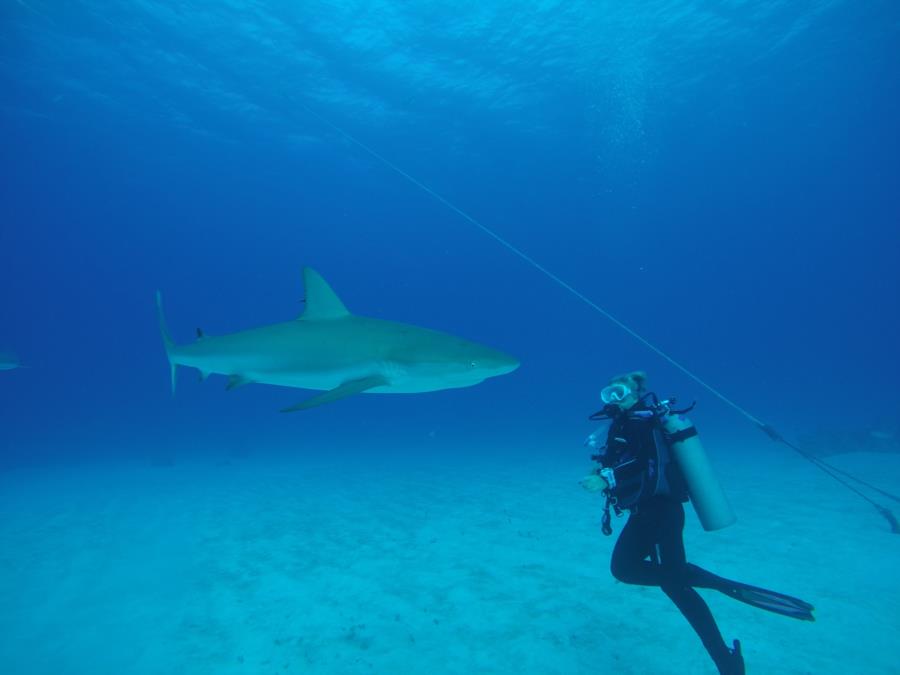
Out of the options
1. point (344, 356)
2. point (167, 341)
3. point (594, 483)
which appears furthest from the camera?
point (167, 341)

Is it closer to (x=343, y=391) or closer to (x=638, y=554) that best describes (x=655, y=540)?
(x=638, y=554)

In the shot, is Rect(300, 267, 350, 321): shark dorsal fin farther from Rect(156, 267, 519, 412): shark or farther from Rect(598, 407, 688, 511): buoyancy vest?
Rect(598, 407, 688, 511): buoyancy vest

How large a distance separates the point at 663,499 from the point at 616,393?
98 centimetres

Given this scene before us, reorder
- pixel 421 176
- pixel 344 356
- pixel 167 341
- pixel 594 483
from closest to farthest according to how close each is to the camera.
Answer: pixel 594 483 < pixel 344 356 < pixel 167 341 < pixel 421 176

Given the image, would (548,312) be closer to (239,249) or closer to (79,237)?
(239,249)

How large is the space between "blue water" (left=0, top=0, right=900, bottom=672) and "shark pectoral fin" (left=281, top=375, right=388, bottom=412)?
1693 cm

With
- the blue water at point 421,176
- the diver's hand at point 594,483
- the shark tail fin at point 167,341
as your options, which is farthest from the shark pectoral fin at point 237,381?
the blue water at point 421,176

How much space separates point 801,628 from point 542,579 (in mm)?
2818

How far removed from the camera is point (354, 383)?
4.24 meters

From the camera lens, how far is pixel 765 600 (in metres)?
3.84

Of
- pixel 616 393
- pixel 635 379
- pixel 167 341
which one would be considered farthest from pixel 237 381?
pixel 635 379

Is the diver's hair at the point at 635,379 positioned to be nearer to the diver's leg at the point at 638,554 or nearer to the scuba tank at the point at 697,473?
the scuba tank at the point at 697,473

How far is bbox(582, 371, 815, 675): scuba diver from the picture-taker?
12.3 feet

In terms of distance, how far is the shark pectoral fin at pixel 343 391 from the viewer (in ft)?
12.2
